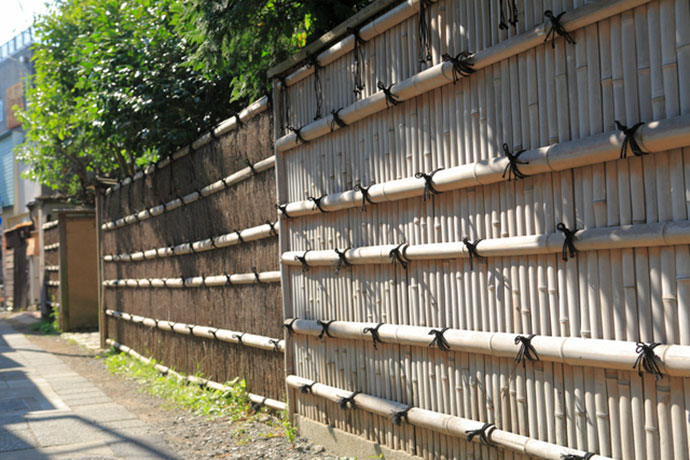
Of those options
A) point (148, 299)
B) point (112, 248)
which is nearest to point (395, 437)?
point (148, 299)

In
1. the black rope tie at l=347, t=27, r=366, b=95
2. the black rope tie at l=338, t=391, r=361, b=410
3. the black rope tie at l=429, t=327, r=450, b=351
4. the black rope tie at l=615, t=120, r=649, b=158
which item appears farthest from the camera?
the black rope tie at l=338, t=391, r=361, b=410

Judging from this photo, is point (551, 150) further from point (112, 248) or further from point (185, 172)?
point (112, 248)

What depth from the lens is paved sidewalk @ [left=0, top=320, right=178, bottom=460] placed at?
6.03 meters

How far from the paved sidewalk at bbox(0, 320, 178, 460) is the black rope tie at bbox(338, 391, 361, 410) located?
61.2 inches

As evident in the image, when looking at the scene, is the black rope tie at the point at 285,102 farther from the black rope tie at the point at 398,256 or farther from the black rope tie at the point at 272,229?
the black rope tie at the point at 398,256

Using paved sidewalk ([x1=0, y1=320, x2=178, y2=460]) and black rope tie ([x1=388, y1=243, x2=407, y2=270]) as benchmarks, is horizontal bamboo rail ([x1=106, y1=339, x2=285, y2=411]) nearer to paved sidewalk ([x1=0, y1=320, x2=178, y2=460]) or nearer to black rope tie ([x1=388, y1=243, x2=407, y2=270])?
paved sidewalk ([x1=0, y1=320, x2=178, y2=460])

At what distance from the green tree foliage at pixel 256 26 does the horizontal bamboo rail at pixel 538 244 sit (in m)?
2.19

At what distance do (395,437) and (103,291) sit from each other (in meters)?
9.59

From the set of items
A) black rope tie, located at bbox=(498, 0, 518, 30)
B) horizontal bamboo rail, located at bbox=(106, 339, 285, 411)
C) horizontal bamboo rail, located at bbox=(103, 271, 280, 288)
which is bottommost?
horizontal bamboo rail, located at bbox=(106, 339, 285, 411)

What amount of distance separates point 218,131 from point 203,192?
0.77 m

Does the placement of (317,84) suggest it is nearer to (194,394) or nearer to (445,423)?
(445,423)

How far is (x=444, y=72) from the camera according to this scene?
4.09 metres

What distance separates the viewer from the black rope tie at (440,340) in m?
4.16

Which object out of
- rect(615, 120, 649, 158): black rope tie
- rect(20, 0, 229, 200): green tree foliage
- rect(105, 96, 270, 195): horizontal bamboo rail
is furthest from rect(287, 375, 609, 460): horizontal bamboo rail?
rect(20, 0, 229, 200): green tree foliage
